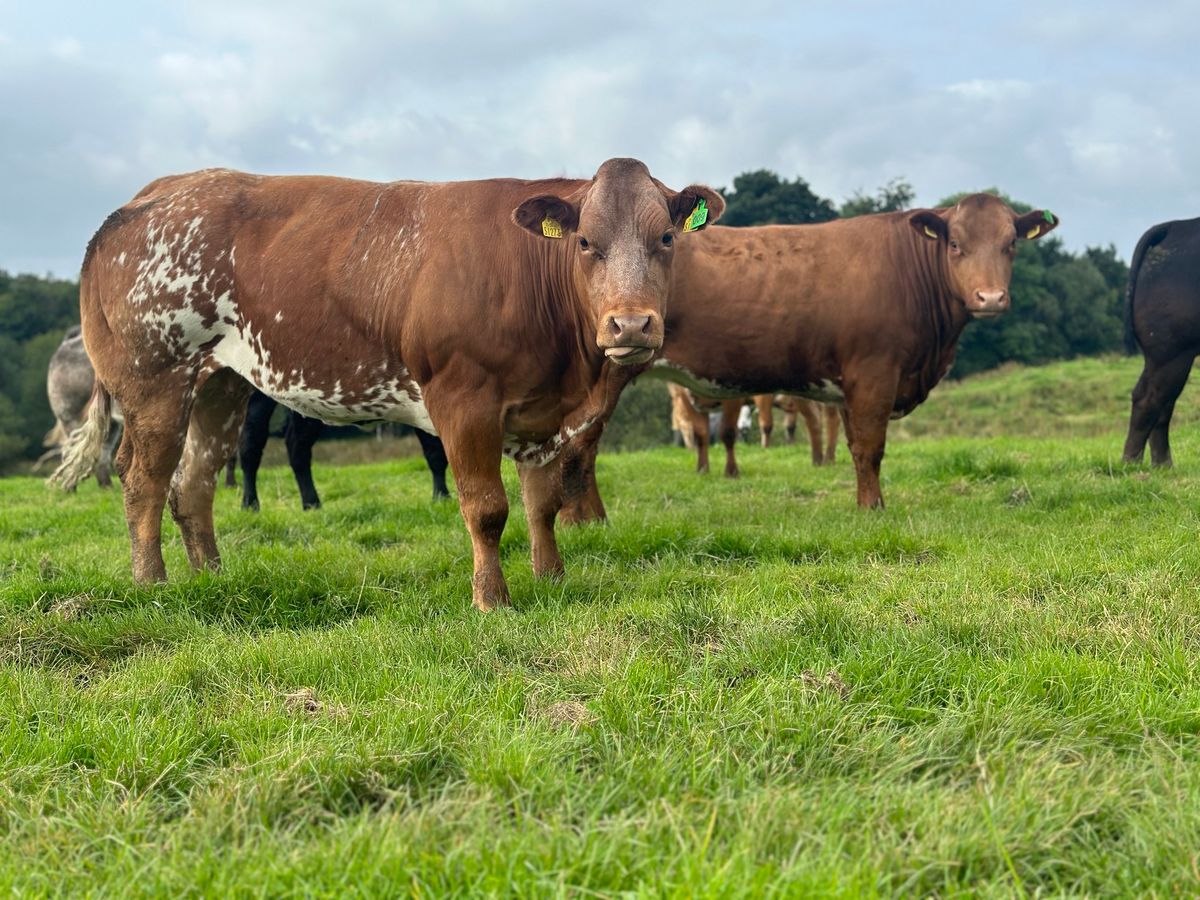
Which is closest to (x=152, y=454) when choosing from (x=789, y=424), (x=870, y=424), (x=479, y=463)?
(x=479, y=463)

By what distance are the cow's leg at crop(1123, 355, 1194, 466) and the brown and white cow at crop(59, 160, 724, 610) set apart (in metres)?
5.78

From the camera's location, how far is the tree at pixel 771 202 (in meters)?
50.2

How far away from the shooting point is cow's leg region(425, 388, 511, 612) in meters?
4.95

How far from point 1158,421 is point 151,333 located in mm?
8807

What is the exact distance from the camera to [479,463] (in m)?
4.99

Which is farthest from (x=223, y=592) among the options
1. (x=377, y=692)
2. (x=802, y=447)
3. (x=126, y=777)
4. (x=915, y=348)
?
(x=802, y=447)

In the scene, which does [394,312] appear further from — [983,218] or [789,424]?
[789,424]

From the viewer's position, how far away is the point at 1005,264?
8156 mm

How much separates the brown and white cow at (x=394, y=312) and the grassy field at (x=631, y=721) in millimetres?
728

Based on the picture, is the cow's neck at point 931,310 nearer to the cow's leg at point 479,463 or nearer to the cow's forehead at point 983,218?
the cow's forehead at point 983,218

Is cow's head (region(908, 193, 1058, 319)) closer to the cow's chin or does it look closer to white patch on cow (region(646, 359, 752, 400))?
white patch on cow (region(646, 359, 752, 400))

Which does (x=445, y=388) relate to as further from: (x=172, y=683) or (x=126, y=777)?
(x=126, y=777)

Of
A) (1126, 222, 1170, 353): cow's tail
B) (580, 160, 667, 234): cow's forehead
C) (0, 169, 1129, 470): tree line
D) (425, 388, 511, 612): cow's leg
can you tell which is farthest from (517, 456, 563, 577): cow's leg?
(0, 169, 1129, 470): tree line

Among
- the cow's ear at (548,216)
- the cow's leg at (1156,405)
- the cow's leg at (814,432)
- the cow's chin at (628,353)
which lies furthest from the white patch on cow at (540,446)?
the cow's leg at (814,432)
